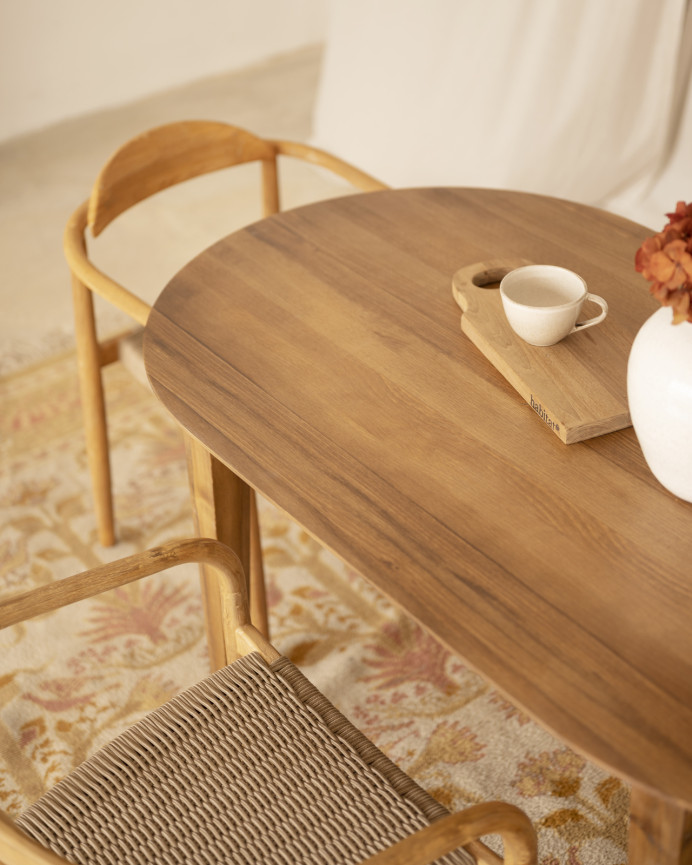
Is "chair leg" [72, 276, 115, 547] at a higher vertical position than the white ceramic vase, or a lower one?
lower

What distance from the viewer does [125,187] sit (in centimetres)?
167

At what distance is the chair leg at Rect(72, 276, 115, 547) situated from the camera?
5.51ft

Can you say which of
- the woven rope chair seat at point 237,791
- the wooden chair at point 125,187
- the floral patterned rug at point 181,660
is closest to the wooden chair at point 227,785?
the woven rope chair seat at point 237,791

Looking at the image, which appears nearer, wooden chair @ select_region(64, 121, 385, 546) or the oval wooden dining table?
the oval wooden dining table

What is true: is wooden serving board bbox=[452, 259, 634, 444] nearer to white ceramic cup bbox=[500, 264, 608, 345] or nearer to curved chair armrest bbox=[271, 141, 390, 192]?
white ceramic cup bbox=[500, 264, 608, 345]

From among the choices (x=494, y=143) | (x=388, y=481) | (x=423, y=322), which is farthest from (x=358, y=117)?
(x=388, y=481)

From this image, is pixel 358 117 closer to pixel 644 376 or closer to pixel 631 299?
pixel 631 299

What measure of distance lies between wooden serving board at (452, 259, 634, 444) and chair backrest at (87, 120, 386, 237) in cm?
56

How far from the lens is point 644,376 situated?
99 cm

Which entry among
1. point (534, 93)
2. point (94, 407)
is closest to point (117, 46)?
point (534, 93)

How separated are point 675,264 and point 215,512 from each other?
2.42ft

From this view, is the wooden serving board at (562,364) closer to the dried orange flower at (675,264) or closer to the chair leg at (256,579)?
the dried orange flower at (675,264)

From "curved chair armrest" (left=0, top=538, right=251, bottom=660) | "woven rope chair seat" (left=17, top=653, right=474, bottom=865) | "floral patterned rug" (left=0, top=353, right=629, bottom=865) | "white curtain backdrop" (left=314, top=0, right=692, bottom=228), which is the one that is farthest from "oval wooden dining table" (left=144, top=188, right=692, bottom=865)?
"white curtain backdrop" (left=314, top=0, right=692, bottom=228)

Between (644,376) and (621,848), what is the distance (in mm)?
828
